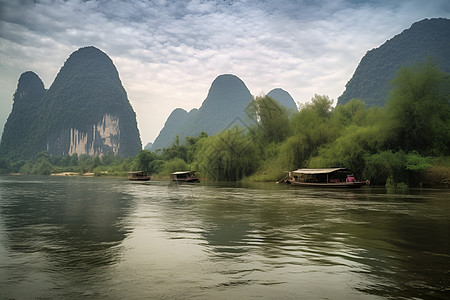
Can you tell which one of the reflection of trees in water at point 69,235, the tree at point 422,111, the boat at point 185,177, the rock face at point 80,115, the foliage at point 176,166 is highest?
the rock face at point 80,115

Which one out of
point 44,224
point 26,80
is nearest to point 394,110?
point 44,224

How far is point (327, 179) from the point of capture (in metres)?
28.5

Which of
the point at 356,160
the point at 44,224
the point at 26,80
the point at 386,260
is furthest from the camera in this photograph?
the point at 26,80

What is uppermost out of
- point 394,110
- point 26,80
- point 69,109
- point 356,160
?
point 26,80

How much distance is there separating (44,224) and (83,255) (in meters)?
5.03

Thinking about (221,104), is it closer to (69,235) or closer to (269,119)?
(269,119)

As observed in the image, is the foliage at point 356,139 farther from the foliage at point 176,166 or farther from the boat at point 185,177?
the foliage at point 176,166

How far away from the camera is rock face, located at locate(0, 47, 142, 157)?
15388 centimetres

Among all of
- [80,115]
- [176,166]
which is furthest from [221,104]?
[176,166]

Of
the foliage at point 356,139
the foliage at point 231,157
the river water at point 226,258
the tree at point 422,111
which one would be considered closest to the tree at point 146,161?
the foliage at point 356,139

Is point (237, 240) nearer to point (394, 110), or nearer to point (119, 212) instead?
point (119, 212)

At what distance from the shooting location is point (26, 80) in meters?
175

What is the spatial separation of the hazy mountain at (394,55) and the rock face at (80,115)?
10314cm

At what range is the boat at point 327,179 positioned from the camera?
27188mm
